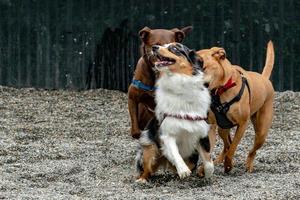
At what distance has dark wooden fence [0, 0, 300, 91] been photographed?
13703 mm

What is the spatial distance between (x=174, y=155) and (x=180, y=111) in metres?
0.37

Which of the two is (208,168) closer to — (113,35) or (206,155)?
(206,155)

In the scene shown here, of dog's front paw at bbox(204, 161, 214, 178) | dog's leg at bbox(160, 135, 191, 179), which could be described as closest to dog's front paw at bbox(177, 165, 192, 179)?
dog's leg at bbox(160, 135, 191, 179)

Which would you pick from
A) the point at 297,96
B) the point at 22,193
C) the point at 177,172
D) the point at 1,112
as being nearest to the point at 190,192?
the point at 177,172

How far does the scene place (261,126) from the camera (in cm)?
791

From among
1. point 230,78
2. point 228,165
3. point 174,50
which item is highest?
point 174,50

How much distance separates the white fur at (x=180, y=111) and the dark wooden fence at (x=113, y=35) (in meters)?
6.69

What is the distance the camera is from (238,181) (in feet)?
23.4

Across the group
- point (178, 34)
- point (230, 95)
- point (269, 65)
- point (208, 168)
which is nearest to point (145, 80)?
point (178, 34)

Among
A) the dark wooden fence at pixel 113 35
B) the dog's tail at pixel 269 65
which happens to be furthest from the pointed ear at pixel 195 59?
the dark wooden fence at pixel 113 35

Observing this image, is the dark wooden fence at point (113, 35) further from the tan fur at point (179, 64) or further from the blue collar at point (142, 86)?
the tan fur at point (179, 64)

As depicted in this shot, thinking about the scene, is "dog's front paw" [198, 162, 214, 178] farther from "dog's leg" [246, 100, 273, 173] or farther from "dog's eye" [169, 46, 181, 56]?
"dog's eye" [169, 46, 181, 56]

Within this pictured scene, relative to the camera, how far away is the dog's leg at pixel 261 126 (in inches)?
309

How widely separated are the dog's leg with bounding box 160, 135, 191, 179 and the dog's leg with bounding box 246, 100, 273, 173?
116 cm
